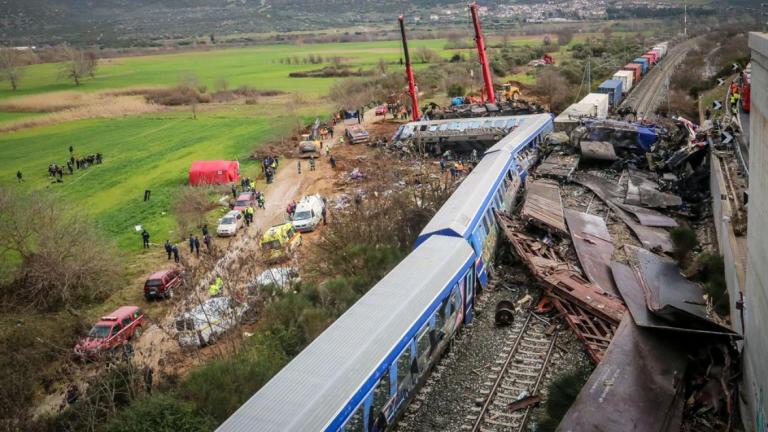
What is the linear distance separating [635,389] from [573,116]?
27414 mm

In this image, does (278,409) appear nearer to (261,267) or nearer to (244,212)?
(261,267)

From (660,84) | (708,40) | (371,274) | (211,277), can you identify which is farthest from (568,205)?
(708,40)

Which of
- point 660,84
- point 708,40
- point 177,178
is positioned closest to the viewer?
point 177,178

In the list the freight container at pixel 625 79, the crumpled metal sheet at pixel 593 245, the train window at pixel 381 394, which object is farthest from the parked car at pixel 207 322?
the freight container at pixel 625 79

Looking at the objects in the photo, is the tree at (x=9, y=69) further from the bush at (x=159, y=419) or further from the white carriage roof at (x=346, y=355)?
the white carriage roof at (x=346, y=355)

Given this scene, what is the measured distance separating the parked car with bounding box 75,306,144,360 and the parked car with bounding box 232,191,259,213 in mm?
12413

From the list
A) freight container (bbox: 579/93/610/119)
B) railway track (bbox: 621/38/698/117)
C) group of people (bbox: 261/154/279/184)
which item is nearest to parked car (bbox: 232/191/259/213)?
→ group of people (bbox: 261/154/279/184)

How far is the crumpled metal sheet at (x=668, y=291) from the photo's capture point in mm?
12539

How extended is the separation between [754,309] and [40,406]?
17.5m

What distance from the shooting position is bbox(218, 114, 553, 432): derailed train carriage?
366 inches

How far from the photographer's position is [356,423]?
9.95m

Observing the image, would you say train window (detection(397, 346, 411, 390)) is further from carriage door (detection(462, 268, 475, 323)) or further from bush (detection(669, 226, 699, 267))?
bush (detection(669, 226, 699, 267))

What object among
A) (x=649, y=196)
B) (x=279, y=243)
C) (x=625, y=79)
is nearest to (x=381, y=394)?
(x=279, y=243)

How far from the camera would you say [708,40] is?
277 ft
